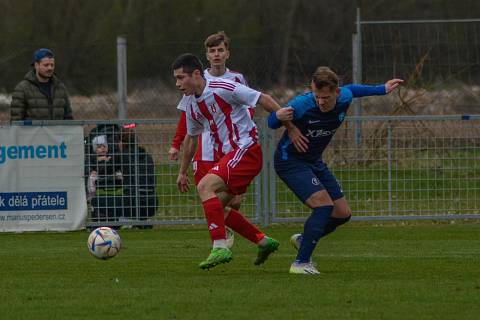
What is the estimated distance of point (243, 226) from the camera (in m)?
10.3

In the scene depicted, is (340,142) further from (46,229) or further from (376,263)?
(376,263)

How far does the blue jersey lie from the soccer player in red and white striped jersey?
0.16 metres

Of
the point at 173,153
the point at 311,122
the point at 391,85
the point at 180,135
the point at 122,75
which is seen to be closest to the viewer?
the point at 311,122

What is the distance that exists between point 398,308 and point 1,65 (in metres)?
15.7

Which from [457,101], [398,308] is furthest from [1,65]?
[398,308]

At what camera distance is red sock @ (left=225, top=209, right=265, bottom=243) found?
1021 cm

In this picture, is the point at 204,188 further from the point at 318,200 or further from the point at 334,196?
the point at 334,196

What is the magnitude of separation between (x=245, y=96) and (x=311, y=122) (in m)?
0.55

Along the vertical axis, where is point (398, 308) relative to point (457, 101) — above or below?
below

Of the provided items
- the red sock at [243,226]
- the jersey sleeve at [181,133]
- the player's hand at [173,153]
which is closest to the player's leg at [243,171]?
the red sock at [243,226]

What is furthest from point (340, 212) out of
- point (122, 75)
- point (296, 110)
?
point (122, 75)

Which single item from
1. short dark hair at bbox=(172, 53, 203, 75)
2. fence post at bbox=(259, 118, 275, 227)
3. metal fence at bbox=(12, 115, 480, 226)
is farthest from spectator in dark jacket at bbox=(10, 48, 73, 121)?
short dark hair at bbox=(172, 53, 203, 75)

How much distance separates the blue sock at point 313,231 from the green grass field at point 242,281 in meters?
0.20

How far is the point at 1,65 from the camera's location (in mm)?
22062
